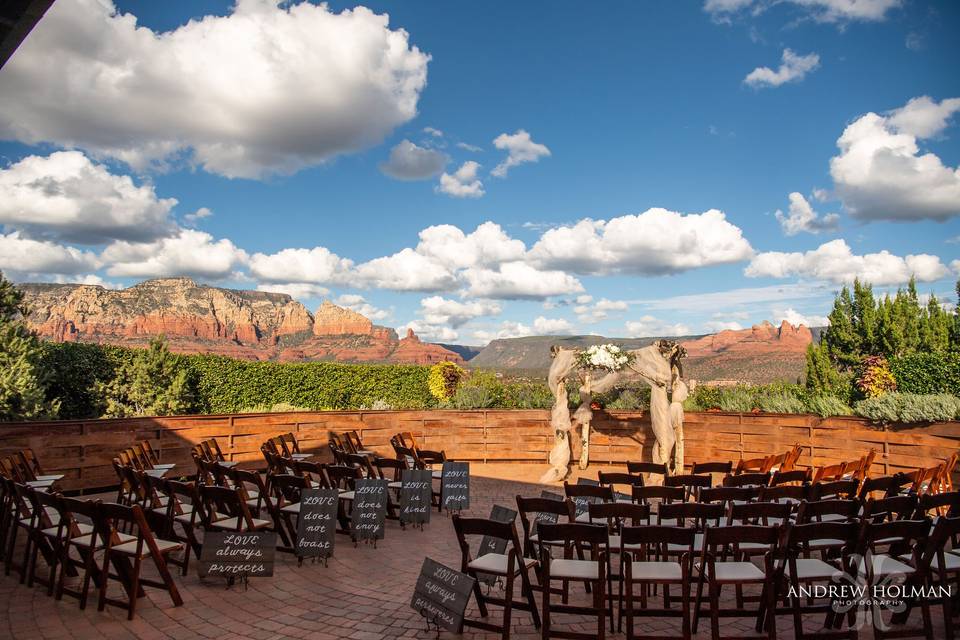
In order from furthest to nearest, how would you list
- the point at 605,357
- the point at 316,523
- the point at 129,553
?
1. the point at 605,357
2. the point at 316,523
3. the point at 129,553

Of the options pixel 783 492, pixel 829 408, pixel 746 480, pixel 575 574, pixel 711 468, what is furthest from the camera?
pixel 829 408

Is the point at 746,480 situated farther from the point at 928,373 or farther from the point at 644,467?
the point at 928,373

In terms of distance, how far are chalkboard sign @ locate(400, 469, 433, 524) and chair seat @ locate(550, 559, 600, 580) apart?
3759 millimetres

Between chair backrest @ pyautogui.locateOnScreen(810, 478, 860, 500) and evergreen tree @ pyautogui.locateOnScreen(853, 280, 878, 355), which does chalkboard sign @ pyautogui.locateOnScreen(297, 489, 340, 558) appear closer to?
chair backrest @ pyautogui.locateOnScreen(810, 478, 860, 500)

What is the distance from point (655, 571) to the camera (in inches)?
173

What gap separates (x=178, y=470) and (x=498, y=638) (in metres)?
8.36

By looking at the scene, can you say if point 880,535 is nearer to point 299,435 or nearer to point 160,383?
point 299,435

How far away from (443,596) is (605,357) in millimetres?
7701

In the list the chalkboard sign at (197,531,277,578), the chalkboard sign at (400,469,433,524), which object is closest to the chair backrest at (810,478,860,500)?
the chalkboard sign at (400,469,433,524)

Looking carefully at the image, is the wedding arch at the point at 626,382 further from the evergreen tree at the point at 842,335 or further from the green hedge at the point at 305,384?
the evergreen tree at the point at 842,335

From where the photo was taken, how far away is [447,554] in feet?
22.6

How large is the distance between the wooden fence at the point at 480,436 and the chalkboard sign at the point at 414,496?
398 centimetres

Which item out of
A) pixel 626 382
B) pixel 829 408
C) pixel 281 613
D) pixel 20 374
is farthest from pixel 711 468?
pixel 20 374

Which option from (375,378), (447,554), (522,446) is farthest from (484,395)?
(447,554)
